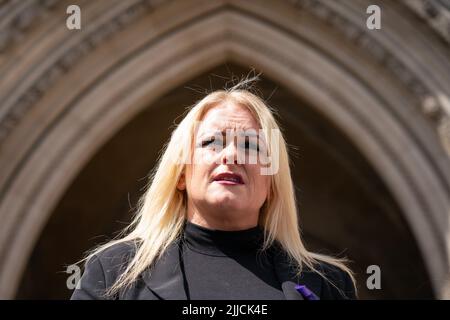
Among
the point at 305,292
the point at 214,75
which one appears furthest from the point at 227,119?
the point at 214,75

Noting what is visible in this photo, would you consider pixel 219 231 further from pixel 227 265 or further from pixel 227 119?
pixel 227 119

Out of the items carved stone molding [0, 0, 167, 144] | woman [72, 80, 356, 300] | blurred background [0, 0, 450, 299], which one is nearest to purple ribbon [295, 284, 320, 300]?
woman [72, 80, 356, 300]

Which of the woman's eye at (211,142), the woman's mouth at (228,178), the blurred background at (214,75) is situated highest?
the blurred background at (214,75)

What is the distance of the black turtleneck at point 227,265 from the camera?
4.38 ft

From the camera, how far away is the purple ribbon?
1.31m

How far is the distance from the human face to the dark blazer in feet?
0.27

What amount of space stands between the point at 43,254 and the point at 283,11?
116 inches

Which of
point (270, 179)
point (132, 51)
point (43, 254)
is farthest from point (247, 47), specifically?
point (270, 179)

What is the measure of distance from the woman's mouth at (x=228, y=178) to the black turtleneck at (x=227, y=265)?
94mm

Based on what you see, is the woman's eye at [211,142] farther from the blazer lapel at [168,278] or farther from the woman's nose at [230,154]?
the blazer lapel at [168,278]

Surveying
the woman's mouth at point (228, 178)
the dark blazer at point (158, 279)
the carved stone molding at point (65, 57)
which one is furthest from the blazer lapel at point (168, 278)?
the carved stone molding at point (65, 57)

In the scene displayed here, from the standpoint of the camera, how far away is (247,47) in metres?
4.55

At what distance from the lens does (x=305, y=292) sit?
131 cm

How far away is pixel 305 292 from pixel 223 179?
0.21 metres
